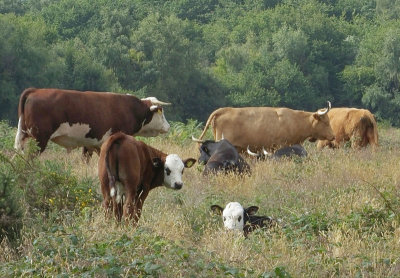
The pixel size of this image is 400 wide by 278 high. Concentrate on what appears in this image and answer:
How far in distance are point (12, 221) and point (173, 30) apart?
6922 cm

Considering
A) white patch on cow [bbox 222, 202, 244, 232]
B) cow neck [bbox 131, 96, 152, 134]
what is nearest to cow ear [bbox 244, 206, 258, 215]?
white patch on cow [bbox 222, 202, 244, 232]

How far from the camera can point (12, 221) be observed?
9.69 m

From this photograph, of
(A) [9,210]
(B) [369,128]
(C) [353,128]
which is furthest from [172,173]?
(B) [369,128]

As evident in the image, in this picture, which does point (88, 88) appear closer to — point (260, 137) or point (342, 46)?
point (342, 46)

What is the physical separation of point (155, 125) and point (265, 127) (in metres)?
3.51

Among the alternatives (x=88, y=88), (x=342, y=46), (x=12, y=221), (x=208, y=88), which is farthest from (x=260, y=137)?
(x=342, y=46)

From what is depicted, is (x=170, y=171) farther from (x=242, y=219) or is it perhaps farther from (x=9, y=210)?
(x=9, y=210)

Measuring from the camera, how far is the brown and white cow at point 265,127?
69.0ft

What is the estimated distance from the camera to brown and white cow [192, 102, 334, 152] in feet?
69.0

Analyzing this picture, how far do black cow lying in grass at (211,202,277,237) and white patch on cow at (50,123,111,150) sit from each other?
5270 mm

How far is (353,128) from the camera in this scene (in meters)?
24.0

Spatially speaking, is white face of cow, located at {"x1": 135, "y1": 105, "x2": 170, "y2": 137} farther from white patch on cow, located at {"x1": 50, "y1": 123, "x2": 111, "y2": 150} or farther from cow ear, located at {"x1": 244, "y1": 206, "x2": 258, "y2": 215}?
cow ear, located at {"x1": 244, "y1": 206, "x2": 258, "y2": 215}

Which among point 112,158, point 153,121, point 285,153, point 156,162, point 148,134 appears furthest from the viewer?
point 285,153

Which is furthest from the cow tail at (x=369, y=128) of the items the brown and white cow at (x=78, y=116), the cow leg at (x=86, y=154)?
the cow leg at (x=86, y=154)
